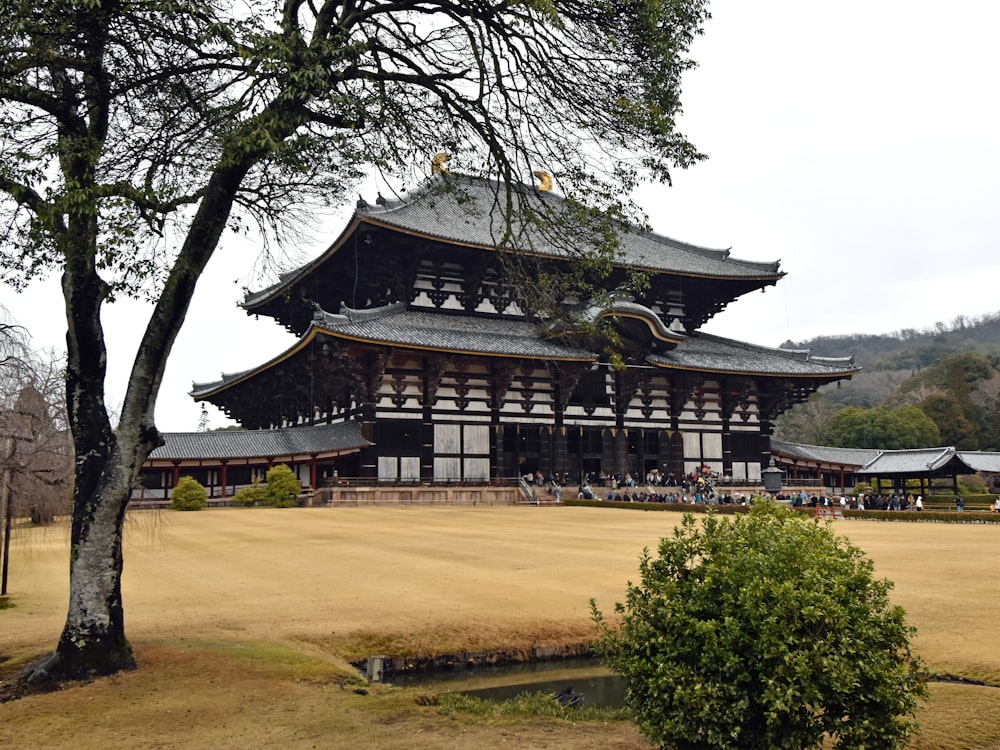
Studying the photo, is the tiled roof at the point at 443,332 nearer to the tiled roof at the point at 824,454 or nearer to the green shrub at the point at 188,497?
the green shrub at the point at 188,497

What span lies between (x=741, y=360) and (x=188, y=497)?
102 feet

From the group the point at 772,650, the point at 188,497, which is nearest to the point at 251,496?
the point at 188,497

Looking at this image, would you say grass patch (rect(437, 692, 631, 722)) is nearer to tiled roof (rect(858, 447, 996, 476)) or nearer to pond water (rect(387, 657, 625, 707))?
pond water (rect(387, 657, 625, 707))

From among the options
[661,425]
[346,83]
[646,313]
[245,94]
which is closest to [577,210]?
[346,83]

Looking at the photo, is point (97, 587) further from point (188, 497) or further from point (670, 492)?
point (670, 492)

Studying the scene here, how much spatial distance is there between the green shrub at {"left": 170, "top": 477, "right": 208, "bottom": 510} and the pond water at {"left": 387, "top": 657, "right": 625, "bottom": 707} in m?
25.6

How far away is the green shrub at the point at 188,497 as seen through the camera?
32906 millimetres

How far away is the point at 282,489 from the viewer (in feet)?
113

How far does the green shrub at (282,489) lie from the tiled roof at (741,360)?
19.5m

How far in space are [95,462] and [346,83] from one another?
5.66 meters

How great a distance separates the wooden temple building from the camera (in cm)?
3769

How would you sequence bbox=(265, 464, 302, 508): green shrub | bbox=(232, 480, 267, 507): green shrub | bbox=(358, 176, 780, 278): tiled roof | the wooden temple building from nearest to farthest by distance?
bbox=(265, 464, 302, 508): green shrub, bbox=(232, 480, 267, 507): green shrub, the wooden temple building, bbox=(358, 176, 780, 278): tiled roof

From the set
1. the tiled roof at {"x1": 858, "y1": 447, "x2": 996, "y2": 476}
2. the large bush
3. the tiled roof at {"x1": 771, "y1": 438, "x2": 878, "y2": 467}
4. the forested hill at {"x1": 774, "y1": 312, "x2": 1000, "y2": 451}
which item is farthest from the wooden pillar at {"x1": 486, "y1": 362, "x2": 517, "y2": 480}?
the large bush

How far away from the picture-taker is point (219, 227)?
9562mm
